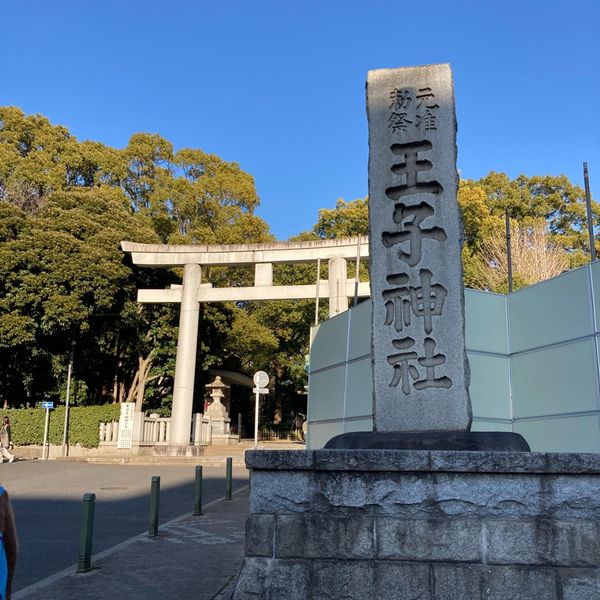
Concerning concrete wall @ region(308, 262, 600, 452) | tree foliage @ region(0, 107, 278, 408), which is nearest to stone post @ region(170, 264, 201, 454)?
tree foliage @ region(0, 107, 278, 408)

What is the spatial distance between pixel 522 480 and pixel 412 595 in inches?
41.9

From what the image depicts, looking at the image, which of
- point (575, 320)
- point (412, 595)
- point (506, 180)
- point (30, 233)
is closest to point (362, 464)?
point (412, 595)

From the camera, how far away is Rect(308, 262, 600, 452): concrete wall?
29.3 feet

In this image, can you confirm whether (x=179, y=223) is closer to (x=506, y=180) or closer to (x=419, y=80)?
(x=506, y=180)

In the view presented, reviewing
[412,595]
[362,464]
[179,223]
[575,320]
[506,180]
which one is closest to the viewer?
[412,595]

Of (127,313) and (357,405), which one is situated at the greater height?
(127,313)

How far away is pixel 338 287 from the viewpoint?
21.3 meters

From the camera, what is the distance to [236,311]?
3192cm

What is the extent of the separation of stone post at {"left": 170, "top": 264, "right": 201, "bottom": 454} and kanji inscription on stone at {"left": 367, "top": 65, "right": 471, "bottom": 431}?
1775 centimetres

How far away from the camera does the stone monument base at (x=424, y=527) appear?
3.88 meters

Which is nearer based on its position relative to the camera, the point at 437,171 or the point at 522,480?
the point at 522,480

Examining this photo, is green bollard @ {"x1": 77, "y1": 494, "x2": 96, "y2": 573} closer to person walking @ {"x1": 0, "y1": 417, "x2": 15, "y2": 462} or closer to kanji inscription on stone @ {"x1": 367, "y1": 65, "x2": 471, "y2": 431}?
kanji inscription on stone @ {"x1": 367, "y1": 65, "x2": 471, "y2": 431}

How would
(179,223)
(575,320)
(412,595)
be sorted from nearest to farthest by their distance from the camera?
(412,595) < (575,320) < (179,223)

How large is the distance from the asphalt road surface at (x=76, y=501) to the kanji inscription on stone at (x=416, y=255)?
408 centimetres
